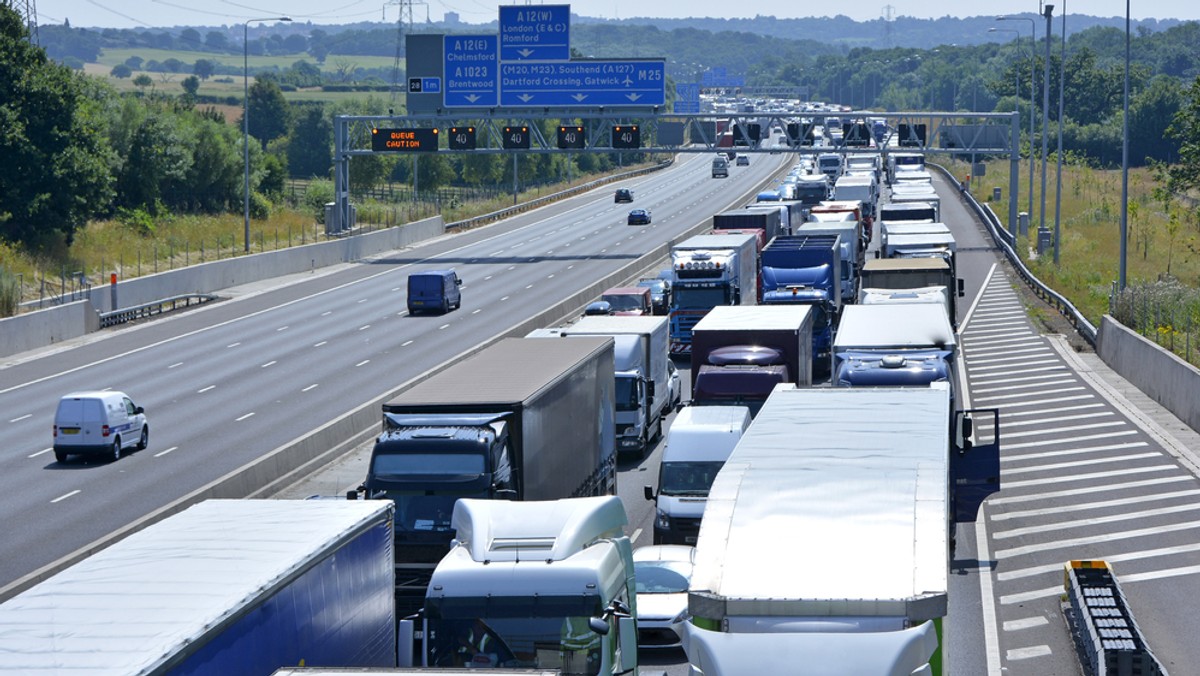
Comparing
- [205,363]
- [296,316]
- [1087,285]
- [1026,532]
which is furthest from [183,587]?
[1087,285]

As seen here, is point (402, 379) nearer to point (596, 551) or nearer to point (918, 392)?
point (918, 392)

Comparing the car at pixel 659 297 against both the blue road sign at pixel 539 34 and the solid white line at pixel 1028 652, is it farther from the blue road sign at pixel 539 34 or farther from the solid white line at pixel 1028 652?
the solid white line at pixel 1028 652

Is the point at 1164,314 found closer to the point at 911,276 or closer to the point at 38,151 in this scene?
the point at 911,276

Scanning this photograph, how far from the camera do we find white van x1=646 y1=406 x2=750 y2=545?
24812 mm

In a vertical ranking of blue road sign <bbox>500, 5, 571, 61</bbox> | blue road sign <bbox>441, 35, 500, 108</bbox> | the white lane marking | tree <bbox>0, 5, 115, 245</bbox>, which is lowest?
the white lane marking

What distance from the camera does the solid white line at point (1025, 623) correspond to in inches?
808

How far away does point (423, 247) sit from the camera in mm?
83062

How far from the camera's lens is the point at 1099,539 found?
82.1 feet

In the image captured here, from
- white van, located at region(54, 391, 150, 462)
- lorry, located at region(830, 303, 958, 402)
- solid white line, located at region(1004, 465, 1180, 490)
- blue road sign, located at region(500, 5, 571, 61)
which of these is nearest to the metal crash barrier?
lorry, located at region(830, 303, 958, 402)

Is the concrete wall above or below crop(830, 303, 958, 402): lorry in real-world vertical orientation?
below

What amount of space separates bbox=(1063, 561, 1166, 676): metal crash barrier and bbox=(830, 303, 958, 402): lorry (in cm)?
452

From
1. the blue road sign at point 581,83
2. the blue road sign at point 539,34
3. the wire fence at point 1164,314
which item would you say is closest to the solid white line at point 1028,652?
the wire fence at point 1164,314

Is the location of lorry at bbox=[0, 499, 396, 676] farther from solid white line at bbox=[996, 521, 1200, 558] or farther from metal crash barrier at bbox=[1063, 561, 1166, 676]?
solid white line at bbox=[996, 521, 1200, 558]

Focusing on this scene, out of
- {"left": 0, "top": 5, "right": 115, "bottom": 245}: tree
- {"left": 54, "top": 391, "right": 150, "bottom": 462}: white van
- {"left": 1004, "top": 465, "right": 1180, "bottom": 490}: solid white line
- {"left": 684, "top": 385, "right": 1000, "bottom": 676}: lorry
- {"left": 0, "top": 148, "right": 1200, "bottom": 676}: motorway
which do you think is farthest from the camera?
{"left": 0, "top": 5, "right": 115, "bottom": 245}: tree
